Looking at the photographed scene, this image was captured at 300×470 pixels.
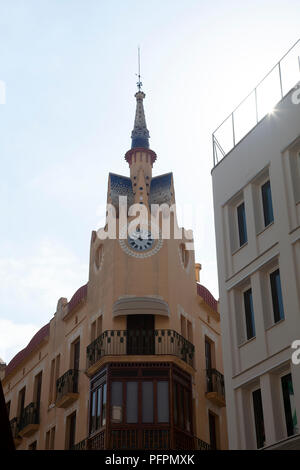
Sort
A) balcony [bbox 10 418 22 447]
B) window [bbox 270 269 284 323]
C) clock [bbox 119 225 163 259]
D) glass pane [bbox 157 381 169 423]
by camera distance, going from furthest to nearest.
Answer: balcony [bbox 10 418 22 447] → clock [bbox 119 225 163 259] → glass pane [bbox 157 381 169 423] → window [bbox 270 269 284 323]

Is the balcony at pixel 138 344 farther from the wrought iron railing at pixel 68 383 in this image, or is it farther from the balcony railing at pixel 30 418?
the balcony railing at pixel 30 418

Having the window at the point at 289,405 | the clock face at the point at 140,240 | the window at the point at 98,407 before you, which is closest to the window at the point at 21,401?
the window at the point at 98,407

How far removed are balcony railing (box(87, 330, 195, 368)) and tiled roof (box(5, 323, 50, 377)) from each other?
7.47 metres

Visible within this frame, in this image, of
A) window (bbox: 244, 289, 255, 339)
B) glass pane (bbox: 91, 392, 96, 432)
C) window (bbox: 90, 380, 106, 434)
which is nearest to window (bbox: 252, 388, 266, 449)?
window (bbox: 244, 289, 255, 339)

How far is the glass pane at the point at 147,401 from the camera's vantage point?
2948 centimetres

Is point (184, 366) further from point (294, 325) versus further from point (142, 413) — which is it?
point (294, 325)

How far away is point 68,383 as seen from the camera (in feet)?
108

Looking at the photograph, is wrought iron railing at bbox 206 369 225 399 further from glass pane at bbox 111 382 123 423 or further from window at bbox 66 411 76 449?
window at bbox 66 411 76 449

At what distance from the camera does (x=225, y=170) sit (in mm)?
26203

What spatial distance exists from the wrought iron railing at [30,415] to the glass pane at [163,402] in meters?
8.81

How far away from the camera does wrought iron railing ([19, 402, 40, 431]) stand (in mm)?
36469

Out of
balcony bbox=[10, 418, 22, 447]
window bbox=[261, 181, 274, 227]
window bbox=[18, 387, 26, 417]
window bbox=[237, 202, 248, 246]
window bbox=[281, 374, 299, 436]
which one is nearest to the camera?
window bbox=[281, 374, 299, 436]
